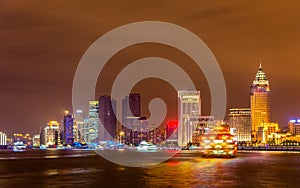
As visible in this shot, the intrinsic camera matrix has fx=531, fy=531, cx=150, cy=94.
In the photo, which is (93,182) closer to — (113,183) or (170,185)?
(113,183)

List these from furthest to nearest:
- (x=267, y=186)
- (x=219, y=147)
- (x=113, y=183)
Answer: (x=219, y=147) < (x=113, y=183) < (x=267, y=186)

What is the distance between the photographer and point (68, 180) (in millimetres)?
62406

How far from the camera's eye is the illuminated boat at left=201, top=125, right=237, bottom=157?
129 meters

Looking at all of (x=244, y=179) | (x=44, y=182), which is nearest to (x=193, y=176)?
(x=244, y=179)

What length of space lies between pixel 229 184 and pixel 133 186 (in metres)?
10.0

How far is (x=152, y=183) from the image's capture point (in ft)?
185

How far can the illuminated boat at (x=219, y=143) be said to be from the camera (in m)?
129

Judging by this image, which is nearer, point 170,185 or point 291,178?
point 170,185

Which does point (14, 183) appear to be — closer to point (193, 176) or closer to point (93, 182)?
point (93, 182)

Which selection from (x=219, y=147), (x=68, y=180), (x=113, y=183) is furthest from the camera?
(x=219, y=147)

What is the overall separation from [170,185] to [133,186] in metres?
3.79

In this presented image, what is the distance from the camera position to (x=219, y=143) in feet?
424

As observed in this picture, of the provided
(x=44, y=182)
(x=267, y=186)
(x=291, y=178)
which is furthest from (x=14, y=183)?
(x=291, y=178)

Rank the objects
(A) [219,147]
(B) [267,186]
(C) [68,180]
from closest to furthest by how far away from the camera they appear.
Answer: (B) [267,186] < (C) [68,180] < (A) [219,147]
